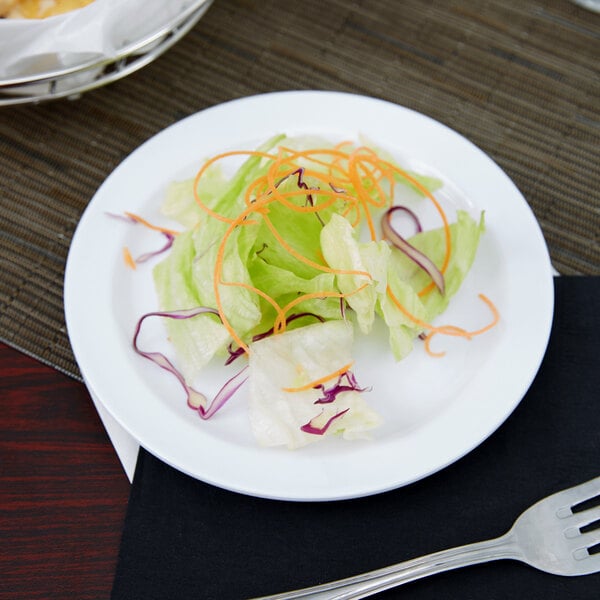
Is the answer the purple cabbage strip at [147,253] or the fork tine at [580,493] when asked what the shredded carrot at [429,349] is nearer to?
the fork tine at [580,493]

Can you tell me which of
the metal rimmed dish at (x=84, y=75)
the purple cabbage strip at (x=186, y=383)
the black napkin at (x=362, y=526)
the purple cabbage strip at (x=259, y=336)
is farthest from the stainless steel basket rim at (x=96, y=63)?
the black napkin at (x=362, y=526)

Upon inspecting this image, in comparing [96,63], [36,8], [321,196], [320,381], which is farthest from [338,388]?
[36,8]

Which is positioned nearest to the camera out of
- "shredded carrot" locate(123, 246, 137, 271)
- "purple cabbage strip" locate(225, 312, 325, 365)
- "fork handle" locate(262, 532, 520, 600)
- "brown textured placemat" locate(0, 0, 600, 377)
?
"fork handle" locate(262, 532, 520, 600)

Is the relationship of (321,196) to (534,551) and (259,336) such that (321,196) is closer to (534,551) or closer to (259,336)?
(259,336)

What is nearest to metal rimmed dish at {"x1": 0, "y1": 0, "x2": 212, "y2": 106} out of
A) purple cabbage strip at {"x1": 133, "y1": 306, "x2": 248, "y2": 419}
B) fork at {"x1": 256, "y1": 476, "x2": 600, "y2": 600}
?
purple cabbage strip at {"x1": 133, "y1": 306, "x2": 248, "y2": 419}

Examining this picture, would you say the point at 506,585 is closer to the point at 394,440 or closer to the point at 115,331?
the point at 394,440

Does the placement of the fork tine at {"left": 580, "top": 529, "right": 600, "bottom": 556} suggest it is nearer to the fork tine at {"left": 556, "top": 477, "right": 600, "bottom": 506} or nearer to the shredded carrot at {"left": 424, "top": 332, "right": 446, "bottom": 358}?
the fork tine at {"left": 556, "top": 477, "right": 600, "bottom": 506}
